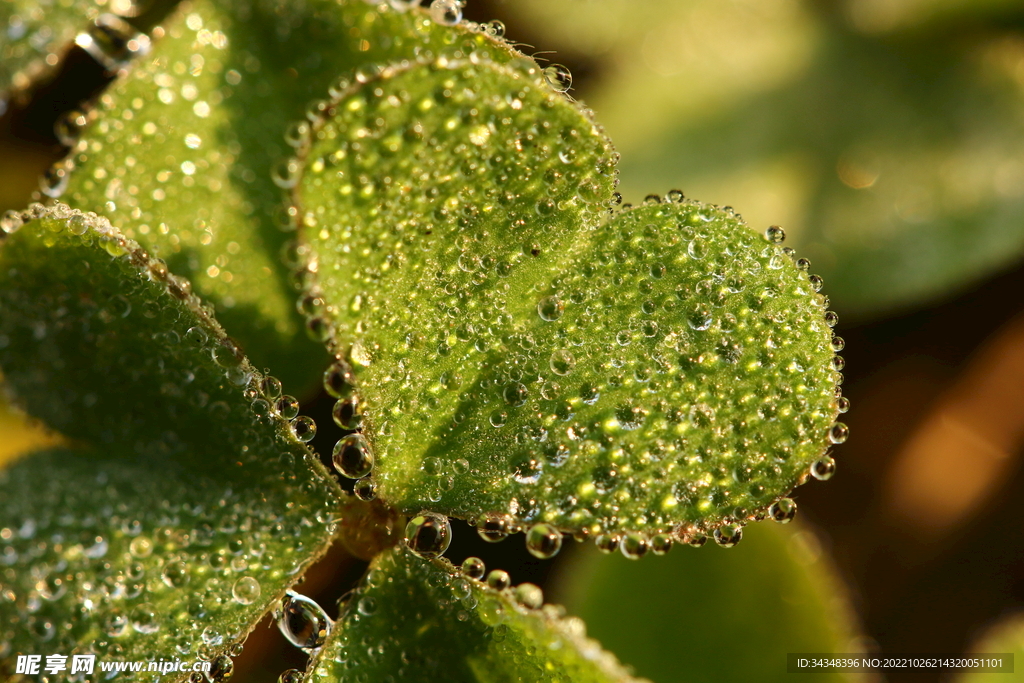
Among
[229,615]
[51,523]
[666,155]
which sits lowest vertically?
[51,523]

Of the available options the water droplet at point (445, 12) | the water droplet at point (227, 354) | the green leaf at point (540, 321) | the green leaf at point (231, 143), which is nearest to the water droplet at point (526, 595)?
the green leaf at point (540, 321)

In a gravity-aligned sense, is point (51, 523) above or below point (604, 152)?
below

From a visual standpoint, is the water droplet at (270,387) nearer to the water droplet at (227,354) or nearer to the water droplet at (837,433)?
the water droplet at (227,354)

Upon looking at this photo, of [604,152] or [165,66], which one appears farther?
[165,66]

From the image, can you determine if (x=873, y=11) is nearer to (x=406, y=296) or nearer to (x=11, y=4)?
(x=406, y=296)

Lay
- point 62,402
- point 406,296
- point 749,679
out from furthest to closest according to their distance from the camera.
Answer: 1. point 749,679
2. point 62,402
3. point 406,296

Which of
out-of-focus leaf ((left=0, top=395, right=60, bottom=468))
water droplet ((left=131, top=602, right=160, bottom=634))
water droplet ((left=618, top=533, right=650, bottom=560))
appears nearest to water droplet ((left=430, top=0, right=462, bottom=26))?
water droplet ((left=618, top=533, right=650, bottom=560))

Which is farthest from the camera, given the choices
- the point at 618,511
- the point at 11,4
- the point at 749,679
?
the point at 749,679

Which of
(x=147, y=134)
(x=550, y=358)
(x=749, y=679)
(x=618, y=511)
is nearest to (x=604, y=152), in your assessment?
(x=550, y=358)
